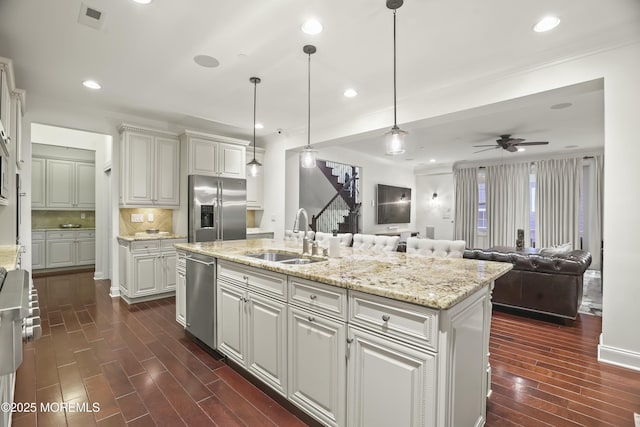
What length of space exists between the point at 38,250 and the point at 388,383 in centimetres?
754

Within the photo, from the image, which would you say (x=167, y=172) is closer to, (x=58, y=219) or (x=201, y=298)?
(x=201, y=298)

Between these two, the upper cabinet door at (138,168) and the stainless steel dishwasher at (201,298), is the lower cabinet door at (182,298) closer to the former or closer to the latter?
the stainless steel dishwasher at (201,298)

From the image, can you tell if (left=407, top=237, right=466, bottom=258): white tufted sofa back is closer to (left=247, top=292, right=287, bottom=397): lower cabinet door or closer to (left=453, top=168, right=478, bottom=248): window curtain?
(left=247, top=292, right=287, bottom=397): lower cabinet door

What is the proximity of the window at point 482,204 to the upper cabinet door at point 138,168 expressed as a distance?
8.29 m

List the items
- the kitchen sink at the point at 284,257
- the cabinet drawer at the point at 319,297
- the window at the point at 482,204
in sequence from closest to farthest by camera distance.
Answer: the cabinet drawer at the point at 319,297 → the kitchen sink at the point at 284,257 → the window at the point at 482,204

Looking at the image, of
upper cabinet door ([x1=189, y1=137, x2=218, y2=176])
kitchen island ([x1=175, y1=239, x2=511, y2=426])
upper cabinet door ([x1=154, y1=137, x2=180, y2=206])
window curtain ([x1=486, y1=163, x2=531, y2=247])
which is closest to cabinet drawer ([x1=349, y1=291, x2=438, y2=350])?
kitchen island ([x1=175, y1=239, x2=511, y2=426])

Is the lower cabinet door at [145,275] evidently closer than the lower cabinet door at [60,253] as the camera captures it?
Yes

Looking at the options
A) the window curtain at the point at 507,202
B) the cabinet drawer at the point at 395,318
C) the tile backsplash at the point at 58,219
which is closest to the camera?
the cabinet drawer at the point at 395,318

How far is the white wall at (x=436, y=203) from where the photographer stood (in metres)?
9.60

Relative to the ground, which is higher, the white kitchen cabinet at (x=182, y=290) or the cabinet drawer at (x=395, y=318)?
the cabinet drawer at (x=395, y=318)

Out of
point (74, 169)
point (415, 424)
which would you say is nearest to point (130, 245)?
point (74, 169)

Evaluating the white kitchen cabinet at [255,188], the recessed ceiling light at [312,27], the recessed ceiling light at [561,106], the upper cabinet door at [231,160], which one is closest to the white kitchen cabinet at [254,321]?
the recessed ceiling light at [312,27]

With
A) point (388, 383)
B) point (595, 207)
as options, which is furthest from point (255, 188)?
point (595, 207)

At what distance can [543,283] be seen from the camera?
3.70 metres
